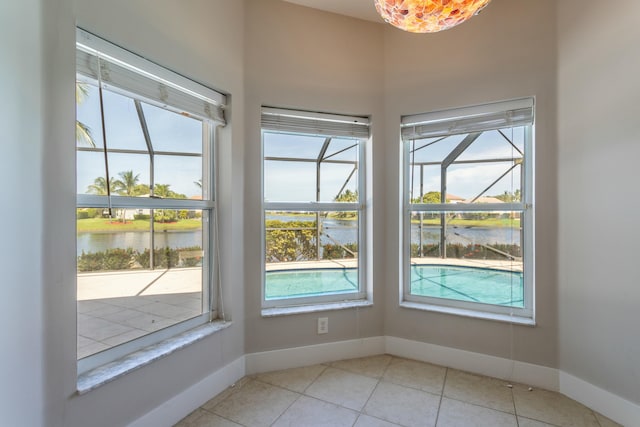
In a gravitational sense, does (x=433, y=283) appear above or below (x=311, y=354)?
above

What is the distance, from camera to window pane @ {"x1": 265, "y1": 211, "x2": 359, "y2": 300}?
2.27 meters

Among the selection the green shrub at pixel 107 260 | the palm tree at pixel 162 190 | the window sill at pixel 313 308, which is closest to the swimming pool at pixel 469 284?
the window sill at pixel 313 308

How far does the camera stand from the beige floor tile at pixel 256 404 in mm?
1650

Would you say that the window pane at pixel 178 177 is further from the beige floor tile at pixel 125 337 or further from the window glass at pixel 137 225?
the beige floor tile at pixel 125 337

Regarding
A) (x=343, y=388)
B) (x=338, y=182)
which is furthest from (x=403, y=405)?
(x=338, y=182)

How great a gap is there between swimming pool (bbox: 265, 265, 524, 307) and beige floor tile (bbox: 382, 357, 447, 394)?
19.9 inches

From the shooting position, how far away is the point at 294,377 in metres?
2.06

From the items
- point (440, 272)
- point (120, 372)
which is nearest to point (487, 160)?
point (440, 272)

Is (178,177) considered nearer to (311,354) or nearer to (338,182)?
(338,182)

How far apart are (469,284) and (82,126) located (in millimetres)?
2492

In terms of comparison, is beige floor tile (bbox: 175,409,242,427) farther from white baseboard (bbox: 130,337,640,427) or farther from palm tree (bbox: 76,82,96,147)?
palm tree (bbox: 76,82,96,147)
